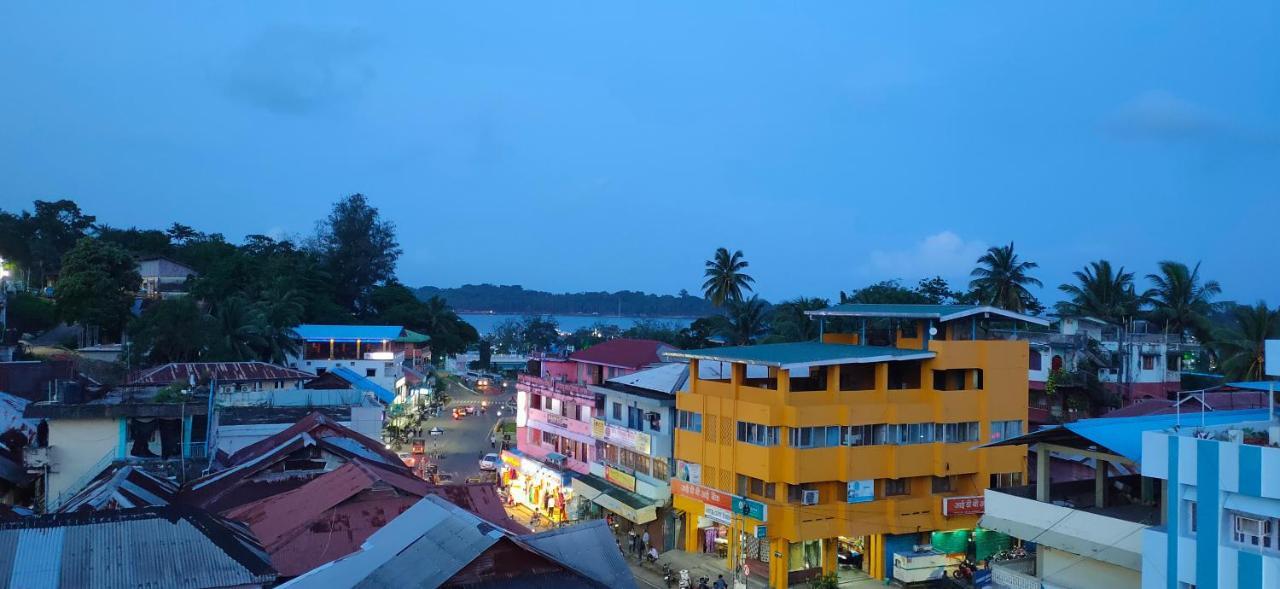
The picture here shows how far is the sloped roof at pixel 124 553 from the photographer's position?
1095 cm

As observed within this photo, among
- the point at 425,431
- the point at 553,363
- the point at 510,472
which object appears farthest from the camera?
the point at 425,431

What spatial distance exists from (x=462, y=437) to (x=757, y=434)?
30.9 meters

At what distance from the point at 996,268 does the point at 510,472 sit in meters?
25.7

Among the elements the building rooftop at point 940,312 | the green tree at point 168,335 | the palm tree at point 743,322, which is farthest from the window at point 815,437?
the green tree at point 168,335

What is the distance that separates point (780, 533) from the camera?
25.3m

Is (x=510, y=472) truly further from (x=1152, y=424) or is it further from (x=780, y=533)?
(x=1152, y=424)

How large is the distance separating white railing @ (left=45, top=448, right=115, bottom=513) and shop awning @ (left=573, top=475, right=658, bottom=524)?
49.3 feet

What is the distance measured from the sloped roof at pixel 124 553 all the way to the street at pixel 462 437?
25938mm

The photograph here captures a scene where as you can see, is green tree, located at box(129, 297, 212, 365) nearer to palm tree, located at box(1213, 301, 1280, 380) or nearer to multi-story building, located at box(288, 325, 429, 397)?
multi-story building, located at box(288, 325, 429, 397)

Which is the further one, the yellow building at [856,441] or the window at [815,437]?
the yellow building at [856,441]

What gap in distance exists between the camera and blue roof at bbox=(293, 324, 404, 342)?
6266 cm

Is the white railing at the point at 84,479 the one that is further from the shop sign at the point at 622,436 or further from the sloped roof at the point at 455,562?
the sloped roof at the point at 455,562

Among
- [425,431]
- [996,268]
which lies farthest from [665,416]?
[425,431]

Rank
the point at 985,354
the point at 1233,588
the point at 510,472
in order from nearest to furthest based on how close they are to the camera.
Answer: the point at 1233,588
the point at 985,354
the point at 510,472
